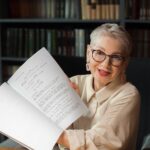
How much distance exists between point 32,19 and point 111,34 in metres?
1.42

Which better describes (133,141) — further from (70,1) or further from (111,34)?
(70,1)

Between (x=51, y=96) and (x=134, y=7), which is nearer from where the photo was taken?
(x=51, y=96)

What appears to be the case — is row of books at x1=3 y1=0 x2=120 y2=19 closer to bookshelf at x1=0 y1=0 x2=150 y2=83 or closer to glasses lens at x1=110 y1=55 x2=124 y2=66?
bookshelf at x1=0 y1=0 x2=150 y2=83

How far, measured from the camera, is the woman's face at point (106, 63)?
1143mm

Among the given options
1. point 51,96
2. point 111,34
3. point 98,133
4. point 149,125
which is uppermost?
point 111,34

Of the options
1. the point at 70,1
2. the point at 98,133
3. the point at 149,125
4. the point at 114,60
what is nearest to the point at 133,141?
the point at 98,133

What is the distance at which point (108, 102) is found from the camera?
3.91ft

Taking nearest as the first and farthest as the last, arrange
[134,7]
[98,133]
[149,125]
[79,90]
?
[98,133] < [79,90] < [149,125] < [134,7]

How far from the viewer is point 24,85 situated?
1140 mm

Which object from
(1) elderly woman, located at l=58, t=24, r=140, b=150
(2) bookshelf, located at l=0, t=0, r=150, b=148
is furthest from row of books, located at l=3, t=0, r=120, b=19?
(1) elderly woman, located at l=58, t=24, r=140, b=150

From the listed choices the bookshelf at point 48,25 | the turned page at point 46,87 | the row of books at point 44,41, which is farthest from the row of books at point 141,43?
the turned page at point 46,87

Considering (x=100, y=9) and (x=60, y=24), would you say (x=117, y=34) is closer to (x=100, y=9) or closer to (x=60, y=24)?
(x=100, y=9)

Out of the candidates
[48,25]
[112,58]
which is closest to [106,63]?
[112,58]

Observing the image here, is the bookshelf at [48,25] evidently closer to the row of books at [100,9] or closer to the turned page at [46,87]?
the row of books at [100,9]
